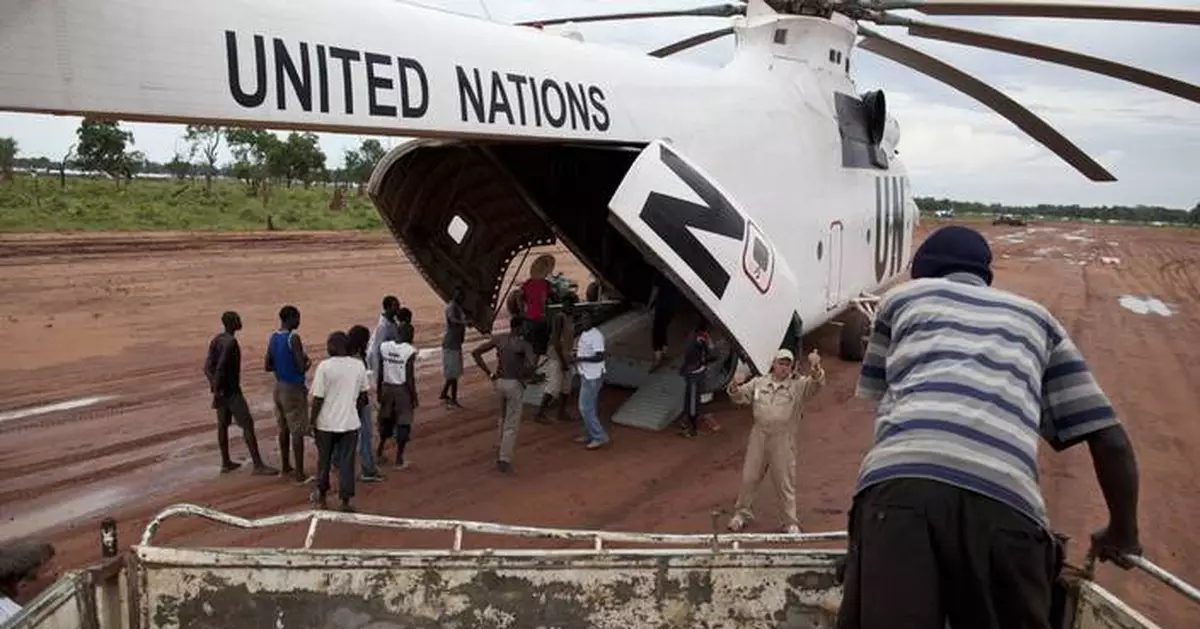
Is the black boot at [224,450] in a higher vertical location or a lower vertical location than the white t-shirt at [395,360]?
lower

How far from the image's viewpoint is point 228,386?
8523 mm

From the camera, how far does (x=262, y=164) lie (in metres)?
49.8

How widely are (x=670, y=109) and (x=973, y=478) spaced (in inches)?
283

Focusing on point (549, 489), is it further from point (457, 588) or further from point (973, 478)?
point (973, 478)

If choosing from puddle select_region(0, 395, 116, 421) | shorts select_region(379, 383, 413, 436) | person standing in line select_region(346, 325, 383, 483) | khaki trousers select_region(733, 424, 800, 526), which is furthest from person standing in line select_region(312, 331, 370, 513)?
puddle select_region(0, 395, 116, 421)

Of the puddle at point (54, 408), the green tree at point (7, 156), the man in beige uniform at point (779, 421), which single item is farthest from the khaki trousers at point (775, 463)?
the green tree at point (7, 156)

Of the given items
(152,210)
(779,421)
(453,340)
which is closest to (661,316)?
(453,340)

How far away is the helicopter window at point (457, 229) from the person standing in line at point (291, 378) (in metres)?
4.14

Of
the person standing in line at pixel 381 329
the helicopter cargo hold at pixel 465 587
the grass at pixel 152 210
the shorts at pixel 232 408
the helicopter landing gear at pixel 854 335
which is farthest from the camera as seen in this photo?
the grass at pixel 152 210

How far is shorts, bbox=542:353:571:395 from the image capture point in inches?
429

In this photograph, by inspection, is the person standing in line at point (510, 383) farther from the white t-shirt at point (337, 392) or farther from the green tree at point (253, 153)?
the green tree at point (253, 153)

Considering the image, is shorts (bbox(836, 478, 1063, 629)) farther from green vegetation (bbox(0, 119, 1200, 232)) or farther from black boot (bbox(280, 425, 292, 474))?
green vegetation (bbox(0, 119, 1200, 232))

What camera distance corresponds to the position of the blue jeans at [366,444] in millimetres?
8383

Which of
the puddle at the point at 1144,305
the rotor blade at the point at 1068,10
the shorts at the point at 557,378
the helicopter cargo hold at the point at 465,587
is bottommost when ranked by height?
the puddle at the point at 1144,305
